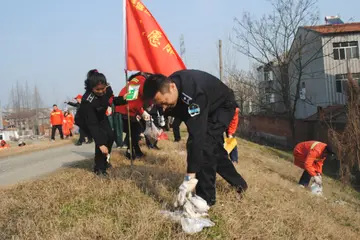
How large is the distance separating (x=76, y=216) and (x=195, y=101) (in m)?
1.56

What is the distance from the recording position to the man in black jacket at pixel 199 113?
3268 millimetres

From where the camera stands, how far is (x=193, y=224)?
10.4ft

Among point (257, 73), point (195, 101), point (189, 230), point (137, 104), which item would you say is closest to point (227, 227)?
point (189, 230)

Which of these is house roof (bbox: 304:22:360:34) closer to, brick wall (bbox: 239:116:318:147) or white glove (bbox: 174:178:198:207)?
brick wall (bbox: 239:116:318:147)

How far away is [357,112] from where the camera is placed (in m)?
12.4

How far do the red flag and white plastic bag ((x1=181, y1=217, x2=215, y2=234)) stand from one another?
9.34 ft

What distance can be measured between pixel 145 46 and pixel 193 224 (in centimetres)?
328

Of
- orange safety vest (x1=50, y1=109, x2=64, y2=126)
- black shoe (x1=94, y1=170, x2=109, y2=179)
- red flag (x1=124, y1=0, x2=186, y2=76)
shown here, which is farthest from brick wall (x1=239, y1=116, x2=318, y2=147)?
black shoe (x1=94, y1=170, x2=109, y2=179)

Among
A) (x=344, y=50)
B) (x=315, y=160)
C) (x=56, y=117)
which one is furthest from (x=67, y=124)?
(x=344, y=50)

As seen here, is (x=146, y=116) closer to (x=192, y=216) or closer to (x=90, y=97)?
(x=90, y=97)

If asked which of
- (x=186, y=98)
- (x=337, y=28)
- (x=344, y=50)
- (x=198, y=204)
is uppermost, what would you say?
(x=337, y=28)

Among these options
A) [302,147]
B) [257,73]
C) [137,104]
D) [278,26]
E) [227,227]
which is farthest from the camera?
[257,73]

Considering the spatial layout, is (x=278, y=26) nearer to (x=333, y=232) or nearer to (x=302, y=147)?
(x=302, y=147)

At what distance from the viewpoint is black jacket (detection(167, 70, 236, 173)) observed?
3266 millimetres
